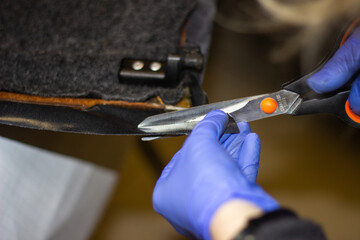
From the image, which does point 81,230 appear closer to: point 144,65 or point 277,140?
point 144,65

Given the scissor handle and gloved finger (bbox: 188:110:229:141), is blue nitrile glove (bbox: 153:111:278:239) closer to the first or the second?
gloved finger (bbox: 188:110:229:141)

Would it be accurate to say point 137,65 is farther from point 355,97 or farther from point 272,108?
point 355,97

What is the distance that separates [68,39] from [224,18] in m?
1.03

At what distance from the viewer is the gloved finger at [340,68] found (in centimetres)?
53

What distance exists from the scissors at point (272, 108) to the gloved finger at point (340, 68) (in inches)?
0.6

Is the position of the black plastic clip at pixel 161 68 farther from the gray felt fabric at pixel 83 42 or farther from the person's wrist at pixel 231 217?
the person's wrist at pixel 231 217

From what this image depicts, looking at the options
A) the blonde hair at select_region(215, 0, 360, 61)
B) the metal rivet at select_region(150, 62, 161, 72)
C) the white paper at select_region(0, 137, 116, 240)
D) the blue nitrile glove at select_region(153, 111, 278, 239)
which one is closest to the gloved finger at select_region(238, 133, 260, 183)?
the blue nitrile glove at select_region(153, 111, 278, 239)

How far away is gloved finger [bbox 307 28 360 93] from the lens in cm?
53

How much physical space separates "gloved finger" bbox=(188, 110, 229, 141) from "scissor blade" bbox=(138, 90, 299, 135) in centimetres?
3

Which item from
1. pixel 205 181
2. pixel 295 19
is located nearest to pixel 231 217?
pixel 205 181

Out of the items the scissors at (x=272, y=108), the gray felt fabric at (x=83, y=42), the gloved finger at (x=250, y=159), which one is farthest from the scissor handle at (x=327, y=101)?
the gray felt fabric at (x=83, y=42)

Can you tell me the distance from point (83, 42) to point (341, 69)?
564 millimetres

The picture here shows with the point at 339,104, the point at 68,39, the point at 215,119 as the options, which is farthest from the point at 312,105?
the point at 68,39

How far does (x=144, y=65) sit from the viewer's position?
0.60 metres
